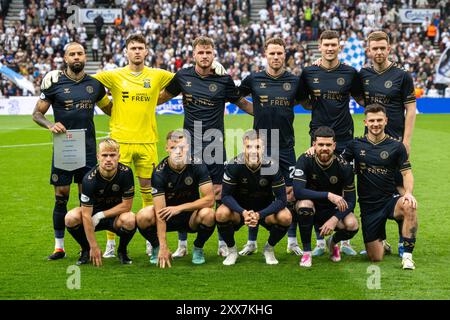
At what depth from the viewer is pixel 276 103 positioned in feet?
24.6

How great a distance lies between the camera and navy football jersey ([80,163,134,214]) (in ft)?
22.5

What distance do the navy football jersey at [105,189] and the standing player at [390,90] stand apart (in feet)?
8.70

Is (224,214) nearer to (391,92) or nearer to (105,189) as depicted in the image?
(105,189)

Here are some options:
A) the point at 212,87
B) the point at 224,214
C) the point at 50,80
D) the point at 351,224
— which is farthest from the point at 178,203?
the point at 50,80

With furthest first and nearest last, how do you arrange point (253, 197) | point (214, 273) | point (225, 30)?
point (225, 30)
point (253, 197)
point (214, 273)

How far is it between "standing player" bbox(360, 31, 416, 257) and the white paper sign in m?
3.01

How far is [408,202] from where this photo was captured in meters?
6.77

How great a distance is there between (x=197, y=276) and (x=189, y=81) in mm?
2288

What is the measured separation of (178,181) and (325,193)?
1.43m

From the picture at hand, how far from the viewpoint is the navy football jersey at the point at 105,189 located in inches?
270

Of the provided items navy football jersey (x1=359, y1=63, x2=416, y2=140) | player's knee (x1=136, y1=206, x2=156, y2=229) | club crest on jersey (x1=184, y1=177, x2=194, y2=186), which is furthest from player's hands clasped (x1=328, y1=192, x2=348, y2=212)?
player's knee (x1=136, y1=206, x2=156, y2=229)

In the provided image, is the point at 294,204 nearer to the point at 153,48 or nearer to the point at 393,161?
the point at 393,161

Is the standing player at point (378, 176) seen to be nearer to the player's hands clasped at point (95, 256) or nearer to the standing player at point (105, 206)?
the standing player at point (105, 206)

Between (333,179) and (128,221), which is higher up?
(333,179)
